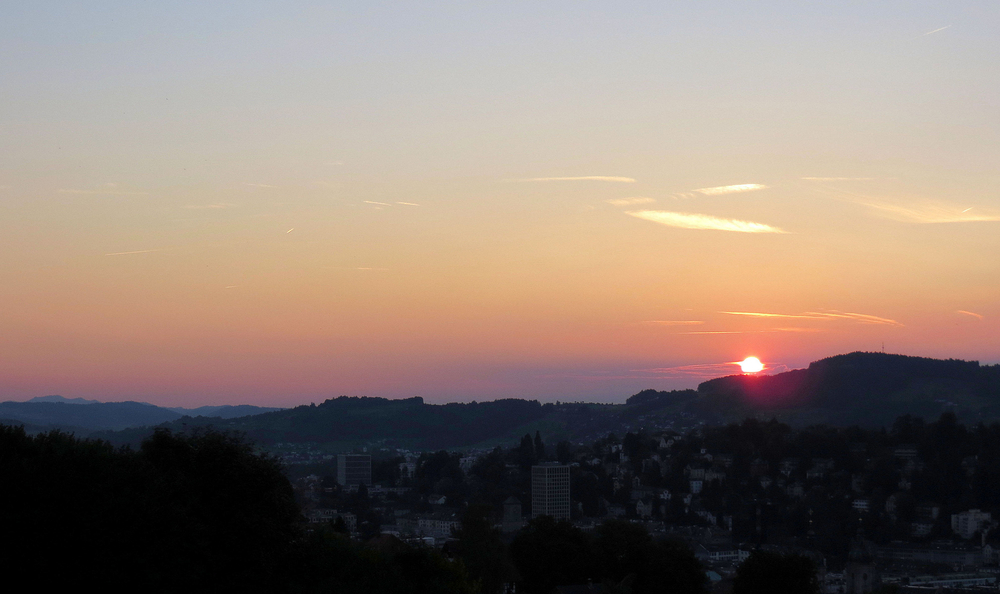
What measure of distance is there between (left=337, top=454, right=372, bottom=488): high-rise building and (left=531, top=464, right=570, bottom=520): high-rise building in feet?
107

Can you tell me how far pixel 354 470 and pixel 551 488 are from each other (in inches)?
1689

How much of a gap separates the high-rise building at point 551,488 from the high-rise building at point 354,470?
32696mm

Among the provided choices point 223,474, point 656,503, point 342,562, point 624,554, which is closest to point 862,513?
point 656,503

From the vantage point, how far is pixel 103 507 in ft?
57.4

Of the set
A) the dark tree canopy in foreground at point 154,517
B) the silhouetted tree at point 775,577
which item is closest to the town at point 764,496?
the silhouetted tree at point 775,577

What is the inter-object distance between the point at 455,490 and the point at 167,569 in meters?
89.2

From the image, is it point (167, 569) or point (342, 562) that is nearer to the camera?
point (167, 569)

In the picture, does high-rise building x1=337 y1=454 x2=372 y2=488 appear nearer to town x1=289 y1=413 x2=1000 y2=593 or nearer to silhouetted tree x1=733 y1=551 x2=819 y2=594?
town x1=289 y1=413 x2=1000 y2=593

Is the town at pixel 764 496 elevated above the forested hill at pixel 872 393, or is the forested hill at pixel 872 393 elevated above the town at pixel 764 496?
the forested hill at pixel 872 393

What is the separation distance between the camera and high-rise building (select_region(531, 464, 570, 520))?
9288cm

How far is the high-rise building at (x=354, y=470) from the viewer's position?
12656 cm

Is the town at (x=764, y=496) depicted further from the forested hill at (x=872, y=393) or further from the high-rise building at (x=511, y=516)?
the forested hill at (x=872, y=393)

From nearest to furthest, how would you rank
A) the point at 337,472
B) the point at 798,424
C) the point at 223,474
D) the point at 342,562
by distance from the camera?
the point at 223,474 < the point at 342,562 < the point at 337,472 < the point at 798,424

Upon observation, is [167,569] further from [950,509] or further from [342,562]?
[950,509]
